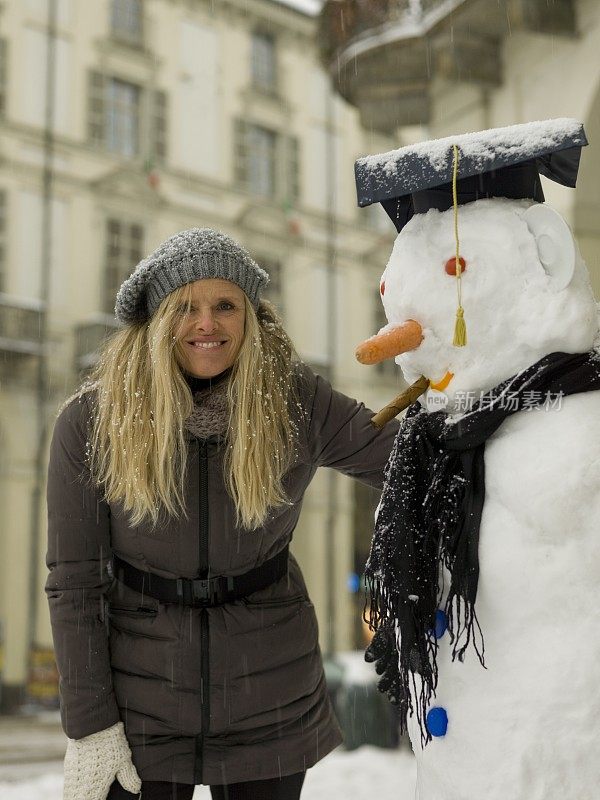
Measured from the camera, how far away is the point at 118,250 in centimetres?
1111

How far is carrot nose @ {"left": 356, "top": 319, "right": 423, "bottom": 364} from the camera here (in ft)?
5.87

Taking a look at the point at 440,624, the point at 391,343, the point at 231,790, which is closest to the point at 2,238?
the point at 231,790

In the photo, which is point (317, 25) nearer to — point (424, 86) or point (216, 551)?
point (424, 86)

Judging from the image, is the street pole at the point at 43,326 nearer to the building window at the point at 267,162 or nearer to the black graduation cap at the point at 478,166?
the building window at the point at 267,162

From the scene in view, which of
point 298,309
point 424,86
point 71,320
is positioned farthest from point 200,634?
point 298,309

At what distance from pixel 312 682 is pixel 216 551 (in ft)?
1.26

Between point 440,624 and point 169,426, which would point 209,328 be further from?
point 440,624

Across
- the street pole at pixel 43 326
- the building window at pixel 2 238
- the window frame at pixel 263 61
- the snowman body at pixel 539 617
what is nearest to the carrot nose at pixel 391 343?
the snowman body at pixel 539 617

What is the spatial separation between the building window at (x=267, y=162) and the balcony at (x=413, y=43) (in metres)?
5.51

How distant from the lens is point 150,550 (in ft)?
6.95

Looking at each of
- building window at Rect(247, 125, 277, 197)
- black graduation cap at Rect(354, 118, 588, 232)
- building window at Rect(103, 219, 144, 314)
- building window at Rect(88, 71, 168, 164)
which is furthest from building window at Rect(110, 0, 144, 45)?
black graduation cap at Rect(354, 118, 588, 232)

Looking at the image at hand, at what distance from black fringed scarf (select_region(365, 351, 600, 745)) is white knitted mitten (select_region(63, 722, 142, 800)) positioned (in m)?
0.57

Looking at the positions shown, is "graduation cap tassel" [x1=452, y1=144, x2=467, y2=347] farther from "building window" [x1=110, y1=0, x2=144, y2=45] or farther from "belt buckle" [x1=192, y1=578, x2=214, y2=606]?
"building window" [x1=110, y1=0, x2=144, y2=45]

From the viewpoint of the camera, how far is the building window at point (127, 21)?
11.4 metres
